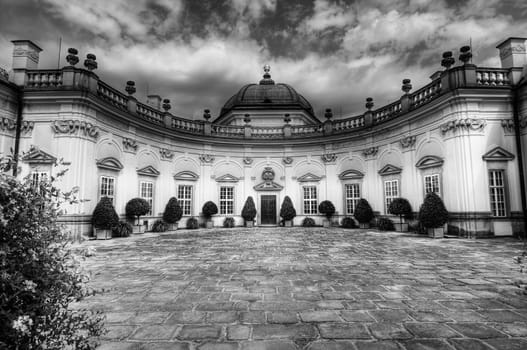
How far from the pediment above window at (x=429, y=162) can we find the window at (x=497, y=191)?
205 cm

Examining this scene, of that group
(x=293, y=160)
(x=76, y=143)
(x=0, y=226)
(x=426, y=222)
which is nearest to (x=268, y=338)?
(x=0, y=226)

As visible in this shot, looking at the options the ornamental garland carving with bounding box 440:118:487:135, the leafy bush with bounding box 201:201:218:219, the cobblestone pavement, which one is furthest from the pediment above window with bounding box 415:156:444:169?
the leafy bush with bounding box 201:201:218:219

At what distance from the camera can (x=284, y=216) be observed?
1947cm

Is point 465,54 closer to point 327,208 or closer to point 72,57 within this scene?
point 327,208

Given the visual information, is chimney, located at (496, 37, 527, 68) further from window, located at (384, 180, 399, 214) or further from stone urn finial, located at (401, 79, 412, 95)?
window, located at (384, 180, 399, 214)

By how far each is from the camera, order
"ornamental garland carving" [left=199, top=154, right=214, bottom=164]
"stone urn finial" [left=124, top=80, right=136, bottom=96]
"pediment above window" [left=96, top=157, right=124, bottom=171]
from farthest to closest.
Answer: "ornamental garland carving" [left=199, top=154, right=214, bottom=164]
"stone urn finial" [left=124, top=80, right=136, bottom=96]
"pediment above window" [left=96, top=157, right=124, bottom=171]

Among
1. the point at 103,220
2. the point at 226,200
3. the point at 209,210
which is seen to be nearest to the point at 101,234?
the point at 103,220

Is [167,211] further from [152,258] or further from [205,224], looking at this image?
[152,258]

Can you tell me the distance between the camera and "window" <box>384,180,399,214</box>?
1638 centimetres

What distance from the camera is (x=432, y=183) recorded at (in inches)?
553

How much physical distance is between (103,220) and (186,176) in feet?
23.2

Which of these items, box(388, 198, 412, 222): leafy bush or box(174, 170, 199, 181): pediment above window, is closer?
box(388, 198, 412, 222): leafy bush

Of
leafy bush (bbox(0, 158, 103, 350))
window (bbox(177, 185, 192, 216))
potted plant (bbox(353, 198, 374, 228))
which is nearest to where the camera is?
leafy bush (bbox(0, 158, 103, 350))

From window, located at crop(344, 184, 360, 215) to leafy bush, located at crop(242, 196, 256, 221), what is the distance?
6.66 metres
